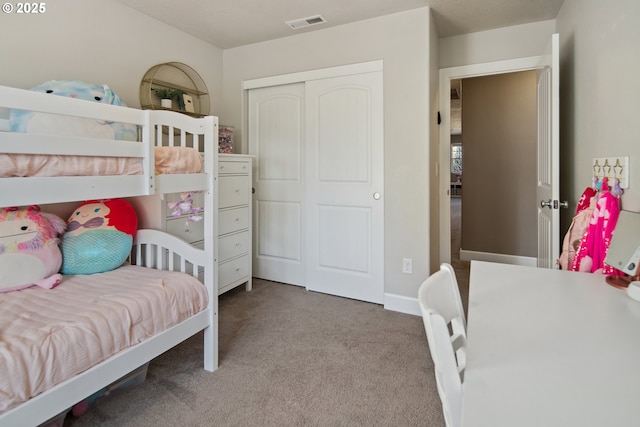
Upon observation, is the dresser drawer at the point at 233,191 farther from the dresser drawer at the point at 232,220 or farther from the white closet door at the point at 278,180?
the white closet door at the point at 278,180

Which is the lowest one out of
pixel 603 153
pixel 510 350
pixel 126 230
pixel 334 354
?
pixel 334 354

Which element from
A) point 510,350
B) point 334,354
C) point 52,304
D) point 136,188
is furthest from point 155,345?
point 510,350

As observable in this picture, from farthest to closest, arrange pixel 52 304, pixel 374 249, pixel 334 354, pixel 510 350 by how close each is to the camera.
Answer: pixel 374 249 < pixel 334 354 < pixel 52 304 < pixel 510 350

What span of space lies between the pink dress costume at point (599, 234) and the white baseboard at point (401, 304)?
1.29m

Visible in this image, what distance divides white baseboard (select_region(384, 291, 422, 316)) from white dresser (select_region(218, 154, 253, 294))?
4.16ft

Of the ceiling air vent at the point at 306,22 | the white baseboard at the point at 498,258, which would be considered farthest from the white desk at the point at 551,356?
the white baseboard at the point at 498,258

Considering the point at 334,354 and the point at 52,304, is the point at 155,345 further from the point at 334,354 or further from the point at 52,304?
the point at 334,354

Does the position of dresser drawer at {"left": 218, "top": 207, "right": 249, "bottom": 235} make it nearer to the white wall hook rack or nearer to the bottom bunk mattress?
the bottom bunk mattress

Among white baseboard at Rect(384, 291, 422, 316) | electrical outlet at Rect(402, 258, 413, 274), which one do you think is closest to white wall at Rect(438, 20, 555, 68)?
electrical outlet at Rect(402, 258, 413, 274)

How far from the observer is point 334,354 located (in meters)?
2.11

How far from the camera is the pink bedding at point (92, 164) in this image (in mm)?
1211

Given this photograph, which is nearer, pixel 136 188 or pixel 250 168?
pixel 136 188

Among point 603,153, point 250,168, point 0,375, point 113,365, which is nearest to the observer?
point 0,375

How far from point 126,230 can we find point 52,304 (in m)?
0.67
